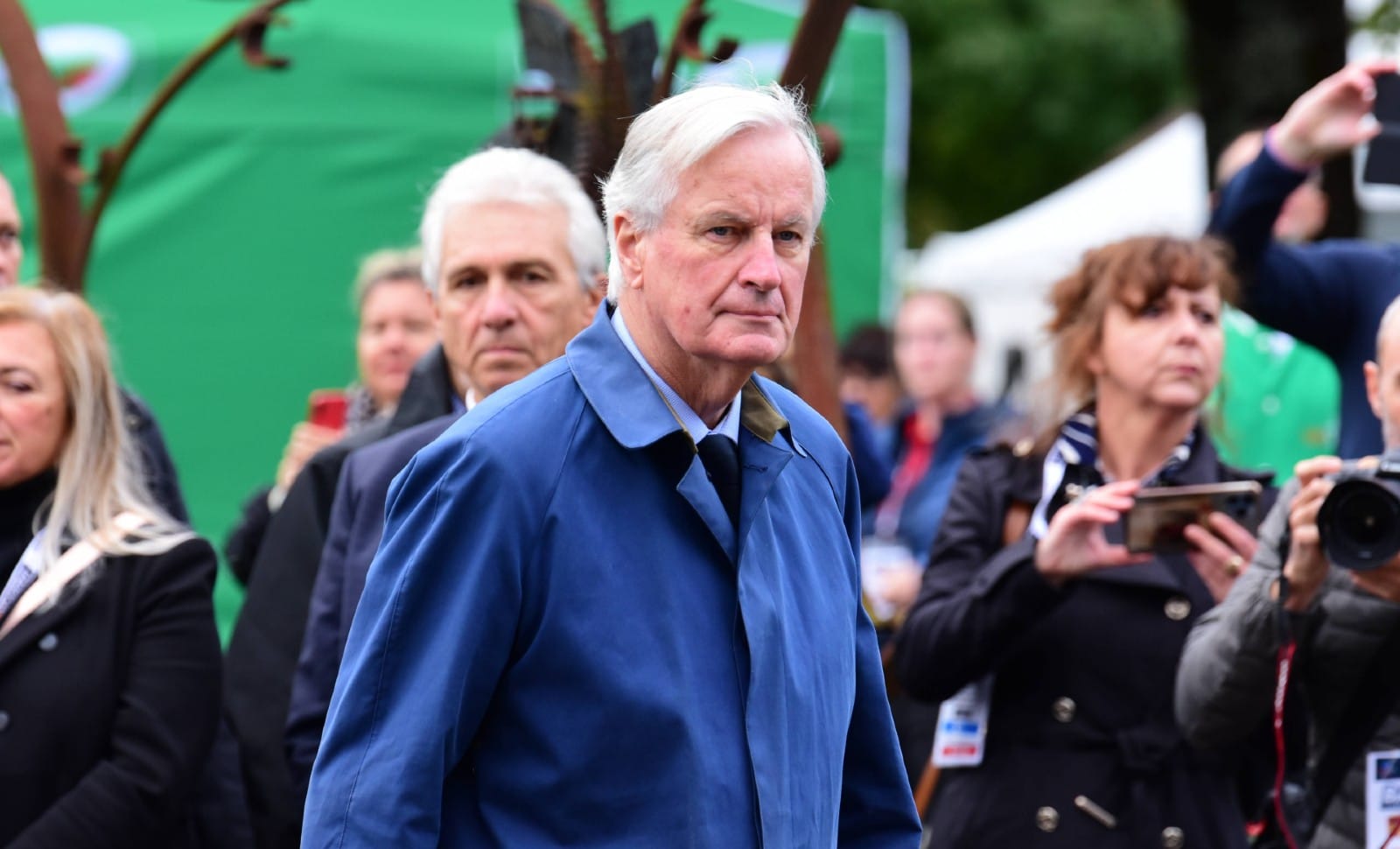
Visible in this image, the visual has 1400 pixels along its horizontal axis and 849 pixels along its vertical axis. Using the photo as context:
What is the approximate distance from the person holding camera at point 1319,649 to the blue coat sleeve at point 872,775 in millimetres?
908

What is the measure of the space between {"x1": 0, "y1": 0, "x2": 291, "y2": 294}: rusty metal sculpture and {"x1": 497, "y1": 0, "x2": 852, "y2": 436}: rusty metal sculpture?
2.57ft

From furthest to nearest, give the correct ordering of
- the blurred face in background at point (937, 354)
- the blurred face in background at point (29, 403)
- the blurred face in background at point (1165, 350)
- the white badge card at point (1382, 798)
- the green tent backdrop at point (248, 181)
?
1. the blurred face in background at point (937, 354)
2. the green tent backdrop at point (248, 181)
3. the blurred face in background at point (1165, 350)
4. the blurred face in background at point (29, 403)
5. the white badge card at point (1382, 798)

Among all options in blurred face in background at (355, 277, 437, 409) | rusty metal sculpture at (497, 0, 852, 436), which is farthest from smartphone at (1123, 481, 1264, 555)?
blurred face in background at (355, 277, 437, 409)

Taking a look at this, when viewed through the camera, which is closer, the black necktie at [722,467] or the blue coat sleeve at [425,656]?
the blue coat sleeve at [425,656]

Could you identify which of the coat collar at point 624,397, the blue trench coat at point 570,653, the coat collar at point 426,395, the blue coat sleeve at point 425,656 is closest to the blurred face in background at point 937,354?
the coat collar at point 426,395

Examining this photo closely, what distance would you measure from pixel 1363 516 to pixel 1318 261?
127cm

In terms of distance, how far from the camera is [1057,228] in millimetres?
12898

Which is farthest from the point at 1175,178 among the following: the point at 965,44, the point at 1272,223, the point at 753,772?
the point at 753,772

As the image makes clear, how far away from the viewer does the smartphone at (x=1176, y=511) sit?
3629 mm

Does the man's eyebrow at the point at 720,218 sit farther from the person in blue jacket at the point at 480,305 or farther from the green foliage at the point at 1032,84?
the green foliage at the point at 1032,84

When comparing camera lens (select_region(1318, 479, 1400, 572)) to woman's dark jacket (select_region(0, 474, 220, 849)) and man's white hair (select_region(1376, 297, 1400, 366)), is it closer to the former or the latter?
man's white hair (select_region(1376, 297, 1400, 366))

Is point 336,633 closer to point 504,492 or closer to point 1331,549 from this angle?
point 504,492

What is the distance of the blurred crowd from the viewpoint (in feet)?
7.55

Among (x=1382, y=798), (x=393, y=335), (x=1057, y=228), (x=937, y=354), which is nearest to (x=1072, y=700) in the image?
(x=1382, y=798)
